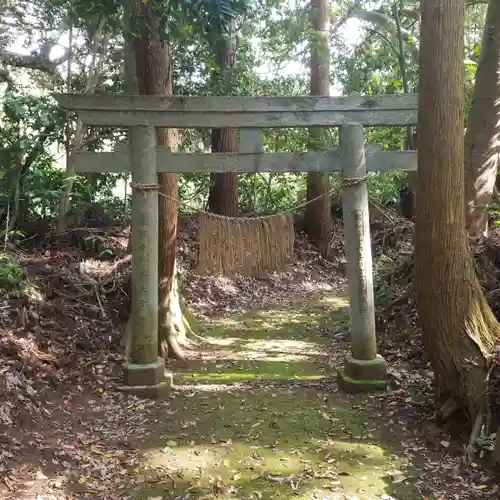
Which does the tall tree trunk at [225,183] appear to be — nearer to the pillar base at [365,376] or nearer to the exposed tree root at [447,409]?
the pillar base at [365,376]

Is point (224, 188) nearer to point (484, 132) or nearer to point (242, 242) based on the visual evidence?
point (242, 242)

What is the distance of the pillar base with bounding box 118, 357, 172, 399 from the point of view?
5676 mm

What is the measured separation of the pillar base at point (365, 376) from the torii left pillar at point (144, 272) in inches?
74.8

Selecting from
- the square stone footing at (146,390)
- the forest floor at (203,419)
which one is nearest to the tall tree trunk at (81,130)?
the forest floor at (203,419)

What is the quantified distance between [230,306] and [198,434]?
5.29 meters

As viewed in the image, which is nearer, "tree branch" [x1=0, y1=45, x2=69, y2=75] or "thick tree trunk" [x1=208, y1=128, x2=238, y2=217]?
"tree branch" [x1=0, y1=45, x2=69, y2=75]

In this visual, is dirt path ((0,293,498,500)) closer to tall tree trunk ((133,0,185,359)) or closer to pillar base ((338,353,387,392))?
pillar base ((338,353,387,392))

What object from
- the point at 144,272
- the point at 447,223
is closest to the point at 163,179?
the point at 144,272

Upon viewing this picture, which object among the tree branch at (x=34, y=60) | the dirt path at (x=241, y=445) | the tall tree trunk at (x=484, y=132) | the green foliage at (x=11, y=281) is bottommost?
the dirt path at (x=241, y=445)

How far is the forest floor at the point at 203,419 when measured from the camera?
4035mm

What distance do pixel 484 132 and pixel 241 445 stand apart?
496 cm

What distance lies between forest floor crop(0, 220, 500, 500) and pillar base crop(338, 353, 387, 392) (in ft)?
0.40

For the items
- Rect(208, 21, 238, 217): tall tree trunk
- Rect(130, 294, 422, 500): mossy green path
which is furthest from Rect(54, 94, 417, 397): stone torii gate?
Rect(208, 21, 238, 217): tall tree trunk

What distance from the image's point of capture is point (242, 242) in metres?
6.31
